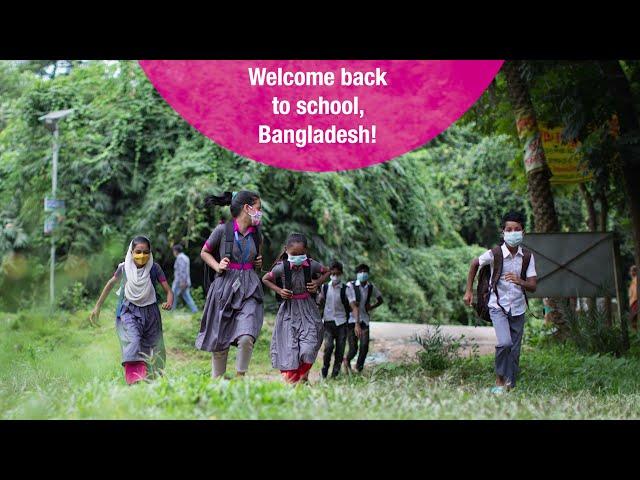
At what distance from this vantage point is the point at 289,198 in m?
21.3

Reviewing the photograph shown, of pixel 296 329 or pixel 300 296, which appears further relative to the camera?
pixel 300 296

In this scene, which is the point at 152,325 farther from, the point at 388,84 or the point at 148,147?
the point at 148,147

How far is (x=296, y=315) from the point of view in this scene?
34.4ft

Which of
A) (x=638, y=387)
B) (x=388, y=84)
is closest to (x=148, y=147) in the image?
(x=388, y=84)

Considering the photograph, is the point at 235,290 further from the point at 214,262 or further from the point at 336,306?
the point at 336,306

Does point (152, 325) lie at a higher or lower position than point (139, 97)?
lower

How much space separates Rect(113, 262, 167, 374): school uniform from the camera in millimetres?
9750

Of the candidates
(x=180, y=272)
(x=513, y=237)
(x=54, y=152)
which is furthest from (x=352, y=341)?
(x=54, y=152)

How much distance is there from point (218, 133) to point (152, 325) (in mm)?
10090

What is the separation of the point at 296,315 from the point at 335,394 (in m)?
2.94

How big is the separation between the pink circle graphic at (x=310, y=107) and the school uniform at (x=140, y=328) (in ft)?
18.6

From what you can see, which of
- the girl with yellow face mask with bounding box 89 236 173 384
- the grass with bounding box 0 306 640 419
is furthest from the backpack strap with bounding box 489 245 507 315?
the girl with yellow face mask with bounding box 89 236 173 384

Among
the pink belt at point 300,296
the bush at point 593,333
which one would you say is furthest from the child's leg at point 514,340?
the bush at point 593,333

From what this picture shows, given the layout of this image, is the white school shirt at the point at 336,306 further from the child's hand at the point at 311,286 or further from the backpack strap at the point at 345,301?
the child's hand at the point at 311,286
